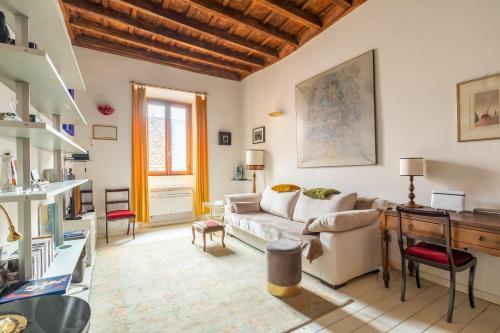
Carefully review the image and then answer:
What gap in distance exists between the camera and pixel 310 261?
8.20ft

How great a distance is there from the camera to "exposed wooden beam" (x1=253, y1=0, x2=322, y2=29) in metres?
3.23

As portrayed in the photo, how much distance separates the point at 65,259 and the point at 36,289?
2.31ft

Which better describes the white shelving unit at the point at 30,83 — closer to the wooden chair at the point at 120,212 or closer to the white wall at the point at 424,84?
the wooden chair at the point at 120,212

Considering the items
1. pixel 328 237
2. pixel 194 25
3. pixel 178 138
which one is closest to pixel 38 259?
pixel 328 237

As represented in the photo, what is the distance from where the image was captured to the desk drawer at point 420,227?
2045mm

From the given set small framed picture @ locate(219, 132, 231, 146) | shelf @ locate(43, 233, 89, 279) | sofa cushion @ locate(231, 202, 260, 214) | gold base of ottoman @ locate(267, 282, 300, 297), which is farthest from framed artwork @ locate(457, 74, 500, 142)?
small framed picture @ locate(219, 132, 231, 146)

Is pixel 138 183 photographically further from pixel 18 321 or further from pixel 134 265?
pixel 18 321

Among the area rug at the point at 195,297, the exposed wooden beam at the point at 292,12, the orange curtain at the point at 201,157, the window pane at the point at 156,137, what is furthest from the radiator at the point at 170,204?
the exposed wooden beam at the point at 292,12

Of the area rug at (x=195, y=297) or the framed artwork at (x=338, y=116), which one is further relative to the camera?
the framed artwork at (x=338, y=116)

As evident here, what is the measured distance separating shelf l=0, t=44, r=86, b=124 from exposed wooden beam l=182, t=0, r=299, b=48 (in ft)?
7.04

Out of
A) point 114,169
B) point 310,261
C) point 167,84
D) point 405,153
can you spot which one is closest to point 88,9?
point 167,84

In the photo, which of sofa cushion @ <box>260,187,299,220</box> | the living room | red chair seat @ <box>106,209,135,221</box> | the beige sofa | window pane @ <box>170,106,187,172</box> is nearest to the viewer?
the living room

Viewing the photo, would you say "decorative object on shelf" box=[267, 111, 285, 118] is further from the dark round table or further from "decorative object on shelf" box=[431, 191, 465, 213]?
the dark round table

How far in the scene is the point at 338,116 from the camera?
353 centimetres
